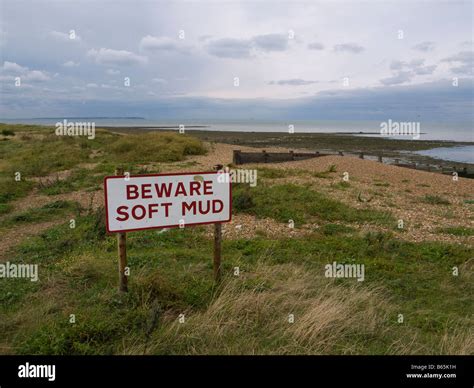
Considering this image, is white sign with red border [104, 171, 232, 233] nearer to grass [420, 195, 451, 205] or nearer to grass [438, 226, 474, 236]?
grass [438, 226, 474, 236]

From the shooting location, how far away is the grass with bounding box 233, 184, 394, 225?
9.04 metres

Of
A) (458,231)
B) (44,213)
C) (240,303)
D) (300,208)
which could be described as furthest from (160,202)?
(458,231)

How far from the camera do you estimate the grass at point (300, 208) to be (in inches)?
356

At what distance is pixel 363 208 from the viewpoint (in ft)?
33.1

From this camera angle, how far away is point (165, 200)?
4219 mm

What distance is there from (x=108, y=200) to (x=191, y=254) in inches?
101

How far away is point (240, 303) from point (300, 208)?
574 centimetres

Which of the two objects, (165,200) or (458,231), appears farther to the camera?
(458,231)

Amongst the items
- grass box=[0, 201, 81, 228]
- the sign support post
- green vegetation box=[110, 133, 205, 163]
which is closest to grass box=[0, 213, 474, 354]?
the sign support post

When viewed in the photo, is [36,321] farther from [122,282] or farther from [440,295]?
[440,295]

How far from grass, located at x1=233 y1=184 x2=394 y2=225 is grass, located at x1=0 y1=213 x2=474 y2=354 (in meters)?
2.27

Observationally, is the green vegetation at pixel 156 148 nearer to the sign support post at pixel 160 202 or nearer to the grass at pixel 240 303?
the grass at pixel 240 303

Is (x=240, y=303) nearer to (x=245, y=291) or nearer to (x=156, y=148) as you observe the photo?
(x=245, y=291)

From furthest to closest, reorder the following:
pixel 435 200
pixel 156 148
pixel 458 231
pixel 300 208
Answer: pixel 156 148 → pixel 435 200 → pixel 300 208 → pixel 458 231
